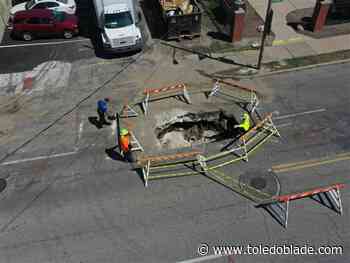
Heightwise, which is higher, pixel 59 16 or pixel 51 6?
pixel 51 6

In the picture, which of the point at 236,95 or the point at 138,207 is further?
the point at 236,95

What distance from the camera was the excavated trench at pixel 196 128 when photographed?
15891 millimetres

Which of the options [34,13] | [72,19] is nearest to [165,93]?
[72,19]

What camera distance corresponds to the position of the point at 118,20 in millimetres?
20297

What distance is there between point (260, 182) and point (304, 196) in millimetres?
1714

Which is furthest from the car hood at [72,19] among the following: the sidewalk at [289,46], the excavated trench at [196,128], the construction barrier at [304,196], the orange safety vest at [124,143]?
the construction barrier at [304,196]

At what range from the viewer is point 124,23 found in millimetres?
20312

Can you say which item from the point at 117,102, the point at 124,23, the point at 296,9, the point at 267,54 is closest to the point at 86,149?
the point at 117,102

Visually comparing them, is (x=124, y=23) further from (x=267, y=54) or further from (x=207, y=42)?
(x=267, y=54)

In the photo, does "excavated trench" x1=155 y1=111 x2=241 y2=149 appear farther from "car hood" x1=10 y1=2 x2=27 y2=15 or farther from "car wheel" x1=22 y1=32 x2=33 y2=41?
"car hood" x1=10 y1=2 x2=27 y2=15

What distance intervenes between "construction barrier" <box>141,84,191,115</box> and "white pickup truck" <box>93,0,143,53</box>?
374 centimetres

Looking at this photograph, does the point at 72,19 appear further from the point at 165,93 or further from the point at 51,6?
the point at 165,93

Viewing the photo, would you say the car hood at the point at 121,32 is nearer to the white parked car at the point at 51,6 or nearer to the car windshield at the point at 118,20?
the car windshield at the point at 118,20

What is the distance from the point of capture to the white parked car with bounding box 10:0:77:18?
22844mm
